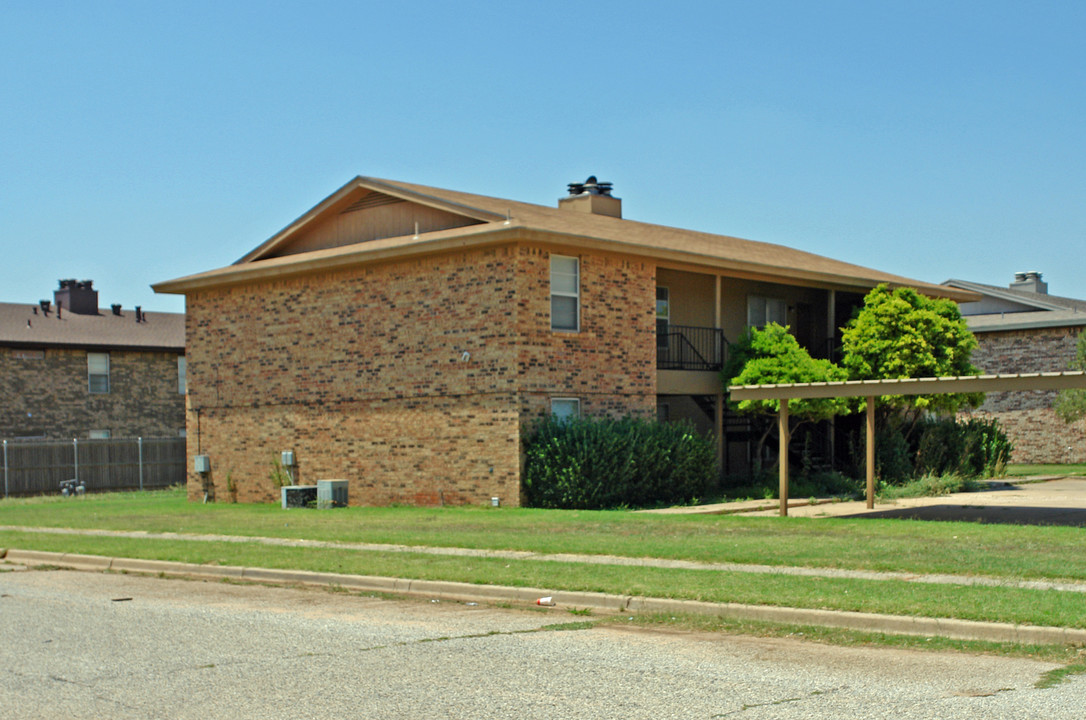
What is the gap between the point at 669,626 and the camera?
1036 centimetres

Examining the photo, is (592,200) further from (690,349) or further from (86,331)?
(86,331)

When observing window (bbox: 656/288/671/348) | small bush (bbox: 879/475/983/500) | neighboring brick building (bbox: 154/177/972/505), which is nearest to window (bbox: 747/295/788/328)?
neighboring brick building (bbox: 154/177/972/505)

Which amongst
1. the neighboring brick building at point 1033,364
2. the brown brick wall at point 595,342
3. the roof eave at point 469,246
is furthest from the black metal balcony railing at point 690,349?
the neighboring brick building at point 1033,364

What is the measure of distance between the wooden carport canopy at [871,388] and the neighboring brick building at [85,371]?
2901 cm

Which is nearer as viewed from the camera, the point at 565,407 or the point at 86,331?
the point at 565,407

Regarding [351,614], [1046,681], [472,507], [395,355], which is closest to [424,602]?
[351,614]

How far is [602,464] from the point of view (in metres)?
22.5

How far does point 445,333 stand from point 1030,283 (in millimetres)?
36086

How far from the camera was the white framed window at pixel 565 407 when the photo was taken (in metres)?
23.6

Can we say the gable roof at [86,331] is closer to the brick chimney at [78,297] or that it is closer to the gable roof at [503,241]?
the brick chimney at [78,297]

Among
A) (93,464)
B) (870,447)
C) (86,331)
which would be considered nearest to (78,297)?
(86,331)

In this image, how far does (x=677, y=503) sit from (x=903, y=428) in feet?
30.0

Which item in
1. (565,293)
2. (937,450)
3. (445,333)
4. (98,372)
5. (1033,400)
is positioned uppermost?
(565,293)

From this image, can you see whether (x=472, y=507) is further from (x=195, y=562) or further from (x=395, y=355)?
(x=195, y=562)
